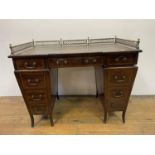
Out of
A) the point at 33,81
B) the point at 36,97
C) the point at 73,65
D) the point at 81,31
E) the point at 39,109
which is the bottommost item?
the point at 39,109

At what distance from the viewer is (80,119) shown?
6.15ft

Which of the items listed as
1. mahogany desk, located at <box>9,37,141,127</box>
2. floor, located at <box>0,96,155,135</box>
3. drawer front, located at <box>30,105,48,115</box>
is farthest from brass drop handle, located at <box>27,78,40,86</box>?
floor, located at <box>0,96,155,135</box>

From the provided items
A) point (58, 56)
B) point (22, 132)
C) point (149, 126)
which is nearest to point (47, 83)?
point (58, 56)

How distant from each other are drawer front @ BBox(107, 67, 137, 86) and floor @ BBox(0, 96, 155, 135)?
48 cm

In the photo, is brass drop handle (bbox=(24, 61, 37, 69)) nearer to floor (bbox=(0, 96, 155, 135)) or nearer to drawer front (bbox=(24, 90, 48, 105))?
drawer front (bbox=(24, 90, 48, 105))

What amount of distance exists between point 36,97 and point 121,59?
83 centimetres

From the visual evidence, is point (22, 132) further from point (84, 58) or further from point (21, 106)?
point (84, 58)

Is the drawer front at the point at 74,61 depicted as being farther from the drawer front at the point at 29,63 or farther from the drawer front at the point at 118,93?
the drawer front at the point at 118,93

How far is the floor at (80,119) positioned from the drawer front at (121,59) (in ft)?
2.15

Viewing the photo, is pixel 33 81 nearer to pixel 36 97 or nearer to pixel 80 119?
pixel 36 97

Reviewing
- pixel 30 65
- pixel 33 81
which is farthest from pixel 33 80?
pixel 30 65

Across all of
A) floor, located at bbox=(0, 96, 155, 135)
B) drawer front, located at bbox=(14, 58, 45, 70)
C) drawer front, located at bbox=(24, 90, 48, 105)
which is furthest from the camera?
floor, located at bbox=(0, 96, 155, 135)

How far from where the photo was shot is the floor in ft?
5.52
